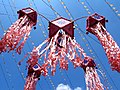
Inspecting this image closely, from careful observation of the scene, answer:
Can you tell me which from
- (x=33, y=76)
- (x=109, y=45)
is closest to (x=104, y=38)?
(x=109, y=45)

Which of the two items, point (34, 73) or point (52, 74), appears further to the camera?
point (34, 73)

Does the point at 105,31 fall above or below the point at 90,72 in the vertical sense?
above

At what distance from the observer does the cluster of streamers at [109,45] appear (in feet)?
31.9

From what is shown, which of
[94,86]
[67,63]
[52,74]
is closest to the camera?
[52,74]

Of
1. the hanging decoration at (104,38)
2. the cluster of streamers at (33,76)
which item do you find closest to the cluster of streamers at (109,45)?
the hanging decoration at (104,38)

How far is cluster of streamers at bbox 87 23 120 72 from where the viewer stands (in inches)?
383

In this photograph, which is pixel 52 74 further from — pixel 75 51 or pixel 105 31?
pixel 105 31

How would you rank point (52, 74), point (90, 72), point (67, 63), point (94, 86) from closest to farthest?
point (52, 74) → point (67, 63) → point (94, 86) → point (90, 72)

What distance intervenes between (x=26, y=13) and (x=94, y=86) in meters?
3.56

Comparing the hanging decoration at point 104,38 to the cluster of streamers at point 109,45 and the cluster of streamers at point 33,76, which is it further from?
the cluster of streamers at point 33,76

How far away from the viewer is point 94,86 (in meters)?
10.7

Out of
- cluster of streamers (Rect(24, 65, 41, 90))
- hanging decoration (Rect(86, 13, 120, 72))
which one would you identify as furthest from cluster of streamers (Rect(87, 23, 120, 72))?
cluster of streamers (Rect(24, 65, 41, 90))

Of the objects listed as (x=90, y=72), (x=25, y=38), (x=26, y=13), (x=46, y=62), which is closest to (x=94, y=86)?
(x=90, y=72)

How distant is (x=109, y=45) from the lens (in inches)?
424
